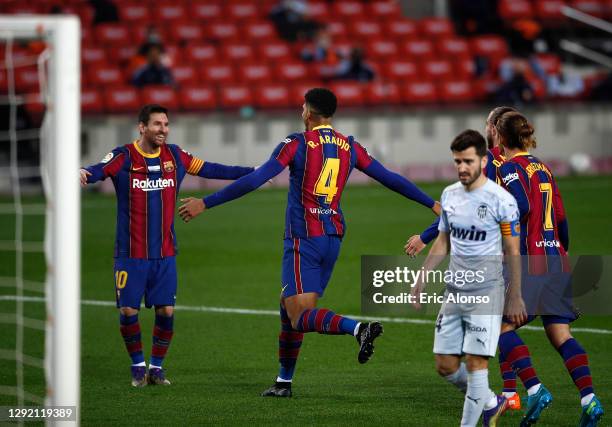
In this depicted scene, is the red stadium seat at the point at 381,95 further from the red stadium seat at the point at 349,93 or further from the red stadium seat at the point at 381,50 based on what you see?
the red stadium seat at the point at 381,50

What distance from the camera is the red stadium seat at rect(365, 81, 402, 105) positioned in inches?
1024

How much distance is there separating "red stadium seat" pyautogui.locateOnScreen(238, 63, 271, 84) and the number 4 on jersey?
1829 cm

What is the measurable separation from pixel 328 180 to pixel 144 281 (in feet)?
5.28

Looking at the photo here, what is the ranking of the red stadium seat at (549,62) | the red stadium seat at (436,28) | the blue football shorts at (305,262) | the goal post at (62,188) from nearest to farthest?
the goal post at (62,188) → the blue football shorts at (305,262) → the red stadium seat at (549,62) → the red stadium seat at (436,28)

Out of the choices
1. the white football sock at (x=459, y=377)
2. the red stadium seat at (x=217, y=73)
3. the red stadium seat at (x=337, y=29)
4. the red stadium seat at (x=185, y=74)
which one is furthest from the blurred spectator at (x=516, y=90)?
the white football sock at (x=459, y=377)

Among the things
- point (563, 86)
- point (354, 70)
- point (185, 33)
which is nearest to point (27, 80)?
point (185, 33)

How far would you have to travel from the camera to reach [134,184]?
8156 millimetres

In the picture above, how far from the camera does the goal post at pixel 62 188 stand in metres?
5.17

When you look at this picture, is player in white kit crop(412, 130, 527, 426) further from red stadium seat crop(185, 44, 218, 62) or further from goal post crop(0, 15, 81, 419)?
red stadium seat crop(185, 44, 218, 62)

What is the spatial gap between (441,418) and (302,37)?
70.0ft

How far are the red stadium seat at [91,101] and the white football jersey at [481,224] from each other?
18215 mm

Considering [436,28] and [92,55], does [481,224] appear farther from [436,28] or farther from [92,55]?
[436,28]

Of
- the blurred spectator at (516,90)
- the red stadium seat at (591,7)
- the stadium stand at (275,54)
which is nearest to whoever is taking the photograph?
the stadium stand at (275,54)

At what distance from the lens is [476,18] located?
29.7 metres
